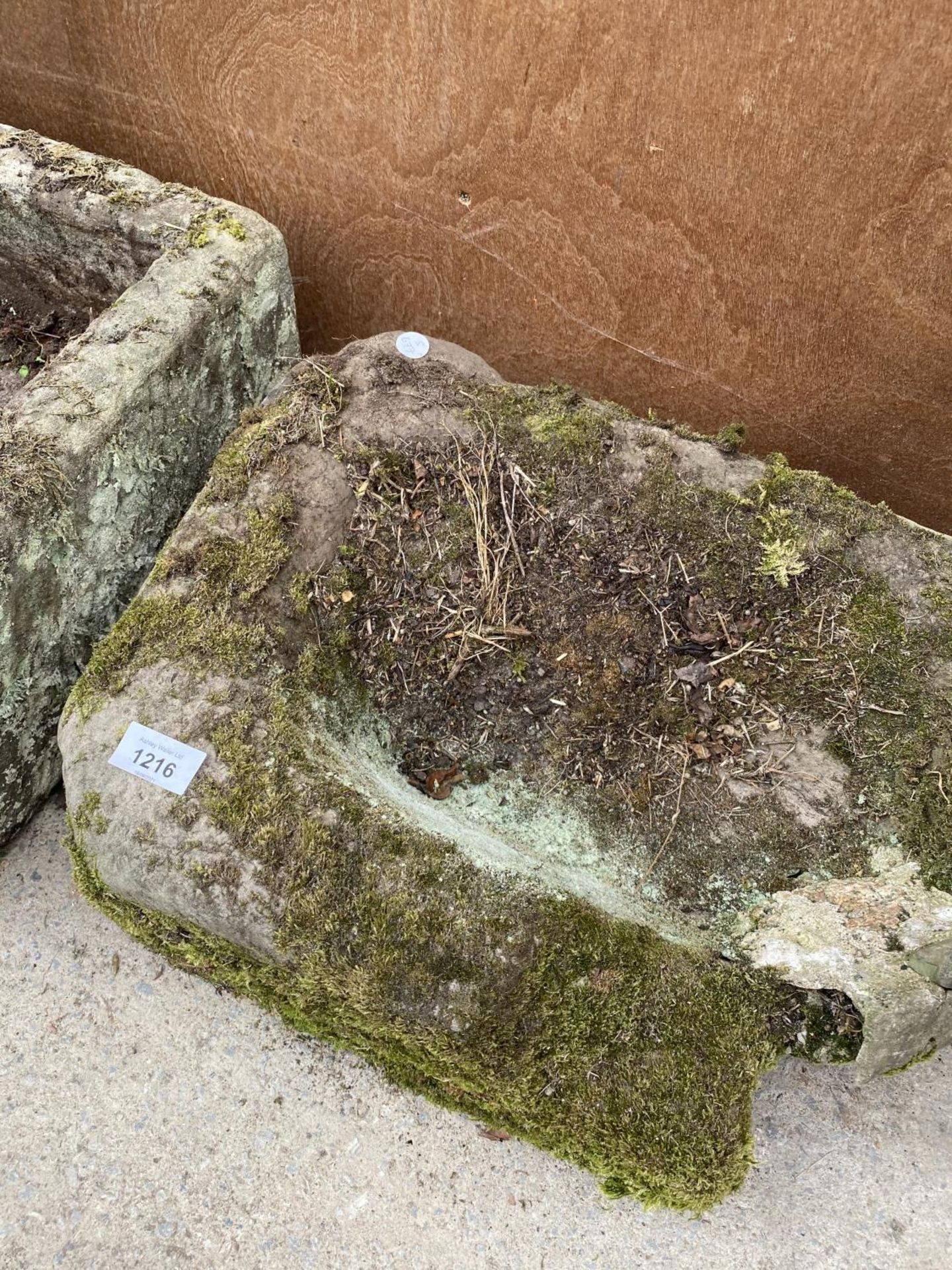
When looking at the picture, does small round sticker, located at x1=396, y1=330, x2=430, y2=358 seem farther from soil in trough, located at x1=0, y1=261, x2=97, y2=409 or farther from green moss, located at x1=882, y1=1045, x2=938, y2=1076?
green moss, located at x1=882, y1=1045, x2=938, y2=1076

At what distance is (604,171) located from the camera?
278 centimetres

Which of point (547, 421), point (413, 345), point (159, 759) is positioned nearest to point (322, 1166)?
point (159, 759)

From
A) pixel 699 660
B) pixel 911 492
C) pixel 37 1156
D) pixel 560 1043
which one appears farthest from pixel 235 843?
pixel 911 492

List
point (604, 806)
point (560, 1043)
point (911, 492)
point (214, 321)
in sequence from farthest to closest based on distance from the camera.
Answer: point (911, 492) < point (214, 321) < point (604, 806) < point (560, 1043)

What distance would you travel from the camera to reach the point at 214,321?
2.70 metres

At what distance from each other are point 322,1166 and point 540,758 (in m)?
1.22

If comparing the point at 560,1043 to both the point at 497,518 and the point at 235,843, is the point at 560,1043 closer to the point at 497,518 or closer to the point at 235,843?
→ the point at 235,843

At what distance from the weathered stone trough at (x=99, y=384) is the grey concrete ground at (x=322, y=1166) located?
2.40 ft

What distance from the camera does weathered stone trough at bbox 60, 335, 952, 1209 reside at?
72.3 inches

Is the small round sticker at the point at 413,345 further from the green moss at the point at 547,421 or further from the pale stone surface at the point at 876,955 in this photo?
Result: the pale stone surface at the point at 876,955

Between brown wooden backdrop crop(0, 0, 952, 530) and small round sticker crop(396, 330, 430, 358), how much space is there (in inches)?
25.0

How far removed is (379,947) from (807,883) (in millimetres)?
1109

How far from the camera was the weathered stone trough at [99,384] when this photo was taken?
236 centimetres

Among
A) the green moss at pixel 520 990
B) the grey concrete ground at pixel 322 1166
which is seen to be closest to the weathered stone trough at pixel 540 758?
the green moss at pixel 520 990
